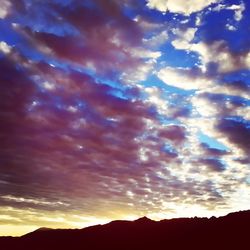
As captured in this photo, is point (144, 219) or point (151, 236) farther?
point (144, 219)

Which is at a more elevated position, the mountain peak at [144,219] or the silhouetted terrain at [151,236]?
the mountain peak at [144,219]

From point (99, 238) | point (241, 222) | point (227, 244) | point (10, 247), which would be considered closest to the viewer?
point (227, 244)

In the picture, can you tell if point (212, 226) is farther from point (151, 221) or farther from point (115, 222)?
point (115, 222)

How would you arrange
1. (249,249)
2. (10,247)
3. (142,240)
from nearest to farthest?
(249,249) → (142,240) → (10,247)

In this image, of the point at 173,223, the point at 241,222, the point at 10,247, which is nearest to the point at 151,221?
the point at 173,223

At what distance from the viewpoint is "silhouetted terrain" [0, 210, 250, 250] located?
214 ft

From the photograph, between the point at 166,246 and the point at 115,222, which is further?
the point at 115,222

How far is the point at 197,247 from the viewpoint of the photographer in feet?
211

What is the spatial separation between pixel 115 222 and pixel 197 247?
1222 inches

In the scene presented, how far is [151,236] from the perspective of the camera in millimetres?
76500

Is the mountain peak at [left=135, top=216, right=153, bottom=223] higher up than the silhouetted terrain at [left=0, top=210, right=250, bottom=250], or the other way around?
the mountain peak at [left=135, top=216, right=153, bottom=223]

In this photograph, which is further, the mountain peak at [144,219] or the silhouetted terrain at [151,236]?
the mountain peak at [144,219]

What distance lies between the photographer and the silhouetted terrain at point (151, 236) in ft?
214

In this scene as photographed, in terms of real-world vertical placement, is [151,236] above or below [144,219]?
below
